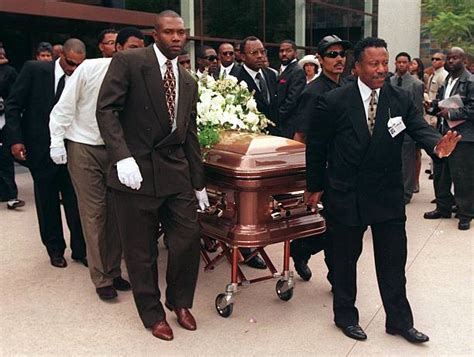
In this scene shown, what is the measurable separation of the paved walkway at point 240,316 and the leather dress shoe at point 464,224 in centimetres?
88

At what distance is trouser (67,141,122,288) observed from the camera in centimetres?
419

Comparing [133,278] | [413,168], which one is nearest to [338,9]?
[413,168]

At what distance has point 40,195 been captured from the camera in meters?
4.86

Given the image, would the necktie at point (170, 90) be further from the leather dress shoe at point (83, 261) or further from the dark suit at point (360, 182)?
the leather dress shoe at point (83, 261)

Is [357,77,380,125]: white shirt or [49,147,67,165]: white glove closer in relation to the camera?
[357,77,380,125]: white shirt

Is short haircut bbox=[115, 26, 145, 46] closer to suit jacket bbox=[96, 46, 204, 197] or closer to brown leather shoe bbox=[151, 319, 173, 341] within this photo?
suit jacket bbox=[96, 46, 204, 197]

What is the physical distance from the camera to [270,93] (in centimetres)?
592

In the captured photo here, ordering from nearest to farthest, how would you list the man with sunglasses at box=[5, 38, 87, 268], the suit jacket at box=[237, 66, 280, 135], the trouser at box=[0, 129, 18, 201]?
the man with sunglasses at box=[5, 38, 87, 268] < the suit jacket at box=[237, 66, 280, 135] < the trouser at box=[0, 129, 18, 201]

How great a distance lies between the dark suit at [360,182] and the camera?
3395 millimetres

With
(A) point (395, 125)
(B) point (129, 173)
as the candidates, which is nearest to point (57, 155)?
(B) point (129, 173)

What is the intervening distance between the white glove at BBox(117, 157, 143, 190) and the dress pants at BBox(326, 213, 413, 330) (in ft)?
3.97

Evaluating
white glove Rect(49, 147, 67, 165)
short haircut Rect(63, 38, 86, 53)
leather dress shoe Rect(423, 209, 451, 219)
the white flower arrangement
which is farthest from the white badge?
leather dress shoe Rect(423, 209, 451, 219)

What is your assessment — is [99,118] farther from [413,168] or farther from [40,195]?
A: [413,168]

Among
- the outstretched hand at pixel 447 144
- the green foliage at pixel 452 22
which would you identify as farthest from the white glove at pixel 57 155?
the green foliage at pixel 452 22
